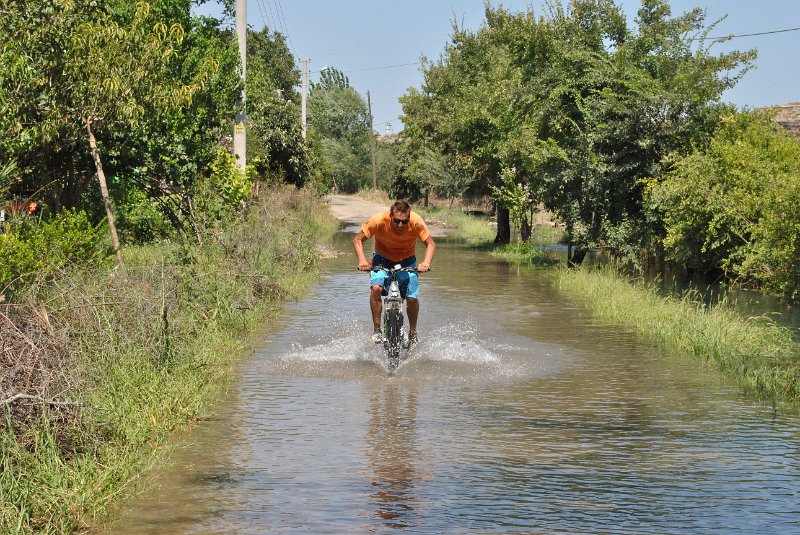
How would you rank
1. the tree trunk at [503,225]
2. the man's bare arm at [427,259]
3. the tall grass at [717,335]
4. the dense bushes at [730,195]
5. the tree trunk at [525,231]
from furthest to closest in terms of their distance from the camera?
the tree trunk at [503,225] → the tree trunk at [525,231] → the dense bushes at [730,195] → the man's bare arm at [427,259] → the tall grass at [717,335]

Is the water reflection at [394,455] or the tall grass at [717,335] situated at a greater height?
the tall grass at [717,335]

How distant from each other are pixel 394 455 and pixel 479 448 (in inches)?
28.4

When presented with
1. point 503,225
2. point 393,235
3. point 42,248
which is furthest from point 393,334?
point 503,225

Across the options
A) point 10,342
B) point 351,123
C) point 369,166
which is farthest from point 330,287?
point 351,123

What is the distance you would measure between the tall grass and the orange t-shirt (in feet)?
12.7

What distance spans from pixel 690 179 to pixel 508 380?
37.6 ft

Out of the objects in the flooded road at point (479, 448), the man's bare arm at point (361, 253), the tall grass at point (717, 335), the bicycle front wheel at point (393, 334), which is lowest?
the flooded road at point (479, 448)

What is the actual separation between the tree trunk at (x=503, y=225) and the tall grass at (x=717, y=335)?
18570 millimetres

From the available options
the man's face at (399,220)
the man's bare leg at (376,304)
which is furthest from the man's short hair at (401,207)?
the man's bare leg at (376,304)

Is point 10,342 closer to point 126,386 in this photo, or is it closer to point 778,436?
point 126,386

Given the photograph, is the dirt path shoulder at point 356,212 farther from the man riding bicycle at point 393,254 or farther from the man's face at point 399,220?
the man's face at point 399,220

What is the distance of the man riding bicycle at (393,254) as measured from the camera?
43.5 ft

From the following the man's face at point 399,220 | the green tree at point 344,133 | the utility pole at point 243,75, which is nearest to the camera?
the man's face at point 399,220

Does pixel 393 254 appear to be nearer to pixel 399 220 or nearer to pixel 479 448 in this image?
pixel 399 220
